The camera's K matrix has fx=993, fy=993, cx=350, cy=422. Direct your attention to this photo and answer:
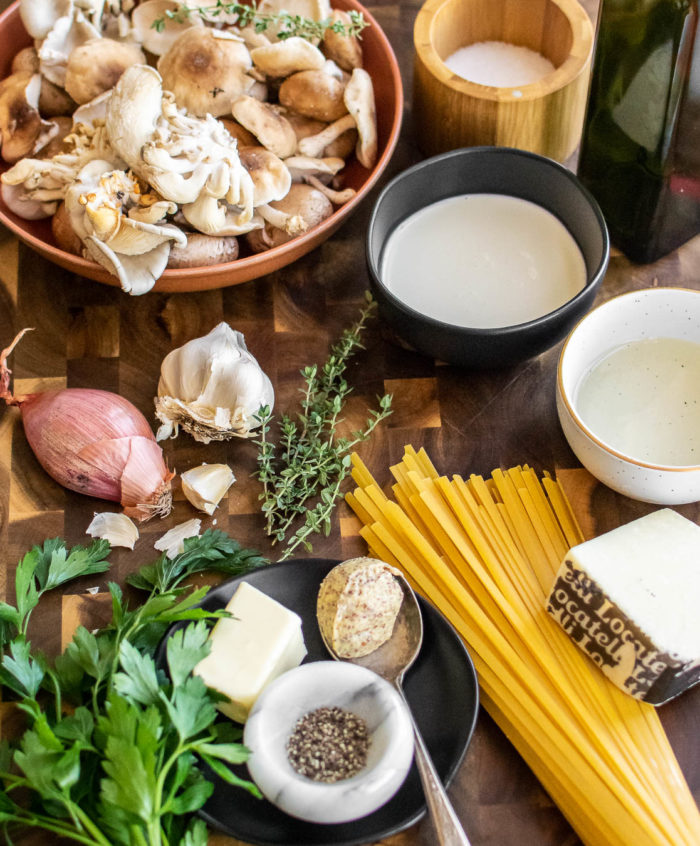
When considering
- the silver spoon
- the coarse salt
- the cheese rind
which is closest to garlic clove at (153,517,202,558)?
the silver spoon

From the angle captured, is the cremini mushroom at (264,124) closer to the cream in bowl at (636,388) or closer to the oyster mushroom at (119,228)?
the oyster mushroom at (119,228)

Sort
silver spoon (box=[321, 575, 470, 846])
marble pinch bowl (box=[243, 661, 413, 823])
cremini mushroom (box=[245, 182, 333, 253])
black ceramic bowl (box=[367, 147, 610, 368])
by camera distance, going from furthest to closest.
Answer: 1. cremini mushroom (box=[245, 182, 333, 253])
2. black ceramic bowl (box=[367, 147, 610, 368])
3. silver spoon (box=[321, 575, 470, 846])
4. marble pinch bowl (box=[243, 661, 413, 823])

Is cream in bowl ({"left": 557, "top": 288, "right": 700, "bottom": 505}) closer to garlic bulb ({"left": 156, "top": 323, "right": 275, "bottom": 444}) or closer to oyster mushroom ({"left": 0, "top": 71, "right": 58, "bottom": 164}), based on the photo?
garlic bulb ({"left": 156, "top": 323, "right": 275, "bottom": 444})

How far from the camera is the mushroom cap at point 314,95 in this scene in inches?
56.0

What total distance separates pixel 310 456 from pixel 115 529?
10.8 inches

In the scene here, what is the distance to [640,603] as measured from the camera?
3.61 ft

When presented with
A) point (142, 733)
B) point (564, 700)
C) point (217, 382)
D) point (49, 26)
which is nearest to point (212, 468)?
point (217, 382)

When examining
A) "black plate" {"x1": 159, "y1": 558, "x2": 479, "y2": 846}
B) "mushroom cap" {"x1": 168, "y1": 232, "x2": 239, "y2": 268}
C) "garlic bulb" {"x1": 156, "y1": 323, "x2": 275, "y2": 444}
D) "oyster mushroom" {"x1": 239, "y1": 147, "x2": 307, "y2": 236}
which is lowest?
"black plate" {"x1": 159, "y1": 558, "x2": 479, "y2": 846}

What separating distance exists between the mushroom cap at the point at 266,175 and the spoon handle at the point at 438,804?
72 centimetres

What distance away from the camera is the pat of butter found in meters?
1.08

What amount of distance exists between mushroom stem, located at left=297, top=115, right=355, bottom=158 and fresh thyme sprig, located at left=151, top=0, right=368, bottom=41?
0.13m

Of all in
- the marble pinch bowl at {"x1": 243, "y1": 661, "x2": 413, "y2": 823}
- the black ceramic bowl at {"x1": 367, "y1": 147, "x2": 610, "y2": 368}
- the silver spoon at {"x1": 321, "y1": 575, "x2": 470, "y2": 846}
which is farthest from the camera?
the black ceramic bowl at {"x1": 367, "y1": 147, "x2": 610, "y2": 368}

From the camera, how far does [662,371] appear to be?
4.32 ft

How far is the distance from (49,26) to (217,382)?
2.05ft
